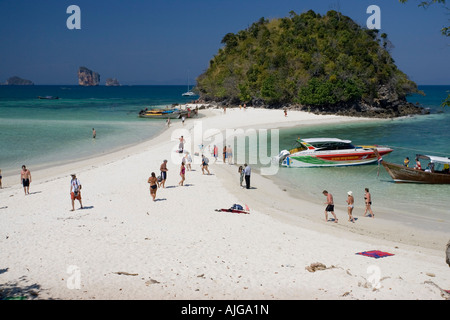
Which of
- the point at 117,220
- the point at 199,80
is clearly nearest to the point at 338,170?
the point at 117,220

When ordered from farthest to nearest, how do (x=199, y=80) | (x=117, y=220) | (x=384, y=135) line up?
1. (x=199, y=80)
2. (x=384, y=135)
3. (x=117, y=220)

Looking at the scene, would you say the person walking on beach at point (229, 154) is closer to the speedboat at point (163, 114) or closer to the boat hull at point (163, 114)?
the boat hull at point (163, 114)

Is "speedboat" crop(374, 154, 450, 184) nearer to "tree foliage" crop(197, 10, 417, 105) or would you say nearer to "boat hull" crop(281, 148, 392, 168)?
"boat hull" crop(281, 148, 392, 168)

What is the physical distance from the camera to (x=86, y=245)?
11.8 m

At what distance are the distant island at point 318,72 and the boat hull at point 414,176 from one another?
45573 millimetres

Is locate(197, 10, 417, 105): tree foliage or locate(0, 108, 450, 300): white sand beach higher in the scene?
locate(197, 10, 417, 105): tree foliage

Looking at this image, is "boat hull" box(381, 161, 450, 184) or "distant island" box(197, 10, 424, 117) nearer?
"boat hull" box(381, 161, 450, 184)

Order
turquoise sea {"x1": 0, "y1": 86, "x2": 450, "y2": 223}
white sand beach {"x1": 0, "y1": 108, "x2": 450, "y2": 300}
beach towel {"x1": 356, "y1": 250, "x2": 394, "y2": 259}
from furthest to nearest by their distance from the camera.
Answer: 1. turquoise sea {"x1": 0, "y1": 86, "x2": 450, "y2": 223}
2. beach towel {"x1": 356, "y1": 250, "x2": 394, "y2": 259}
3. white sand beach {"x1": 0, "y1": 108, "x2": 450, "y2": 300}

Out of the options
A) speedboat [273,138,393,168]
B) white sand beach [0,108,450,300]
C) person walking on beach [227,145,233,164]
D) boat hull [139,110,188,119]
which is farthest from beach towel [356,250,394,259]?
boat hull [139,110,188,119]

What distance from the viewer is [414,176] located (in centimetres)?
2205

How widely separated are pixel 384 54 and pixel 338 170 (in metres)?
63.3

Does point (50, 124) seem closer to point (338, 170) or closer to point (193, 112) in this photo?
point (193, 112)

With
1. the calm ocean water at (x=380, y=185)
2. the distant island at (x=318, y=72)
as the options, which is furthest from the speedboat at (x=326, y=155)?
the distant island at (x=318, y=72)

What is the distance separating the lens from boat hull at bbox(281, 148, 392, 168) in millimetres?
26734
